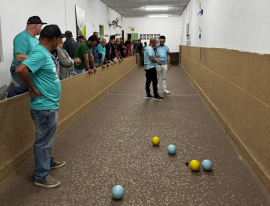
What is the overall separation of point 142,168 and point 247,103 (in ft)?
5.88

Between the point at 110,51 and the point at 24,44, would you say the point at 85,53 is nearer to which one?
the point at 24,44

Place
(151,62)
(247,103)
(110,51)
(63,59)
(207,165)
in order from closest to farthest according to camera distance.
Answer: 1. (207,165)
2. (247,103)
3. (63,59)
4. (151,62)
5. (110,51)

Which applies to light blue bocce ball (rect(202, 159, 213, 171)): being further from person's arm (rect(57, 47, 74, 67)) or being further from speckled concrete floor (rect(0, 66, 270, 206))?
person's arm (rect(57, 47, 74, 67))

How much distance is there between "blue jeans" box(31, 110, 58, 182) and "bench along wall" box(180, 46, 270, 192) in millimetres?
2506

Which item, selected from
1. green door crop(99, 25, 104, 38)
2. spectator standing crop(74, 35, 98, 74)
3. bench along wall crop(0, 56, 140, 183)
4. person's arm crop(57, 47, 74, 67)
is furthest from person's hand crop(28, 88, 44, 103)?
green door crop(99, 25, 104, 38)

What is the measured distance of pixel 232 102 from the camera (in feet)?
16.8

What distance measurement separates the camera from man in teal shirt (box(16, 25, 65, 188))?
306 cm

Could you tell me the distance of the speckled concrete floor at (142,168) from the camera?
3115 mm

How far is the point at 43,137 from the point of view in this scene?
3352 mm

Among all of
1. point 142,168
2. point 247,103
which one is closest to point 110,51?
point 247,103

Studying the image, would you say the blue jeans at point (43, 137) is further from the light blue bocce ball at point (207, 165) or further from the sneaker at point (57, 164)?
the light blue bocce ball at point (207, 165)

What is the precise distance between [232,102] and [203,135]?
77cm

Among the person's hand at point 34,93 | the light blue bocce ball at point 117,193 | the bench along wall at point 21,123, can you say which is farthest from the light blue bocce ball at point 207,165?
the bench along wall at point 21,123

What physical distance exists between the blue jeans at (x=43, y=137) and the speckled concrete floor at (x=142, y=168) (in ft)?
0.74
